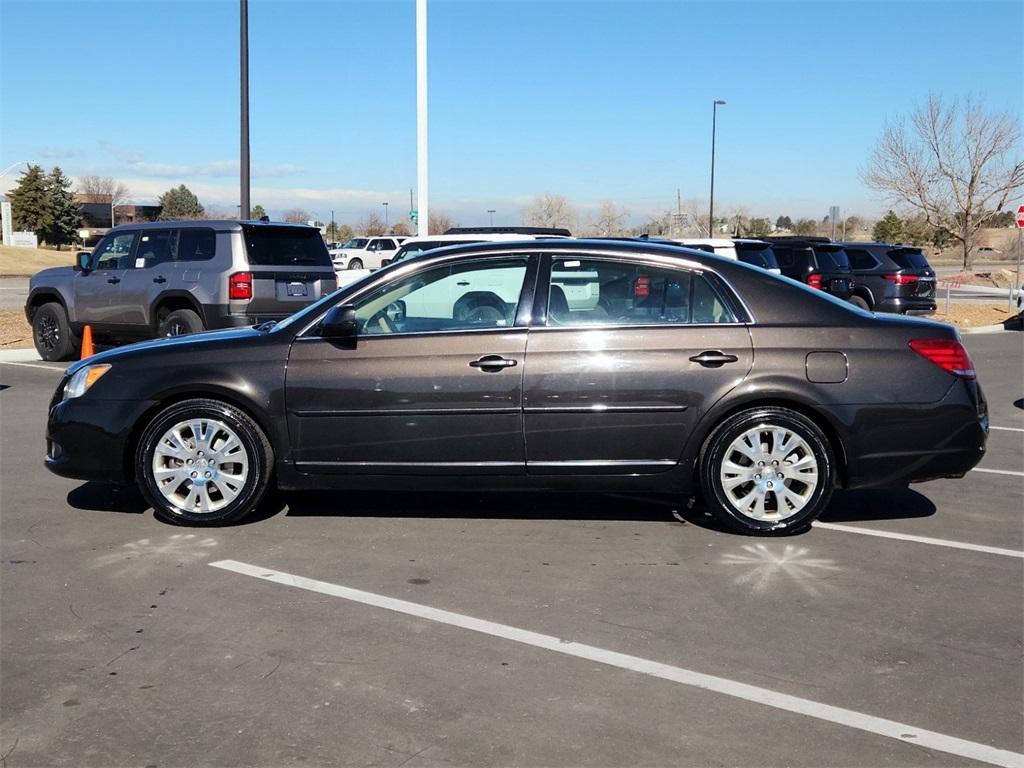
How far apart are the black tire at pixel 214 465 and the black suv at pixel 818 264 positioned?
1758 cm

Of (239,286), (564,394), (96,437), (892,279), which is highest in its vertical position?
(892,279)

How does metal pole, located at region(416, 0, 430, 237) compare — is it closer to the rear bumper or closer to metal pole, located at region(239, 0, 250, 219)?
metal pole, located at region(239, 0, 250, 219)

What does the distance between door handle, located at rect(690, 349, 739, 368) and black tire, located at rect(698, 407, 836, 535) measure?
31cm

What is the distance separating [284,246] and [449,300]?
7.60m

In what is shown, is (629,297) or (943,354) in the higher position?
(629,297)

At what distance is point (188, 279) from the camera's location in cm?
1316

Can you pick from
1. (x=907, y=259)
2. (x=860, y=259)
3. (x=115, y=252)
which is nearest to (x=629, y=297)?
(x=115, y=252)

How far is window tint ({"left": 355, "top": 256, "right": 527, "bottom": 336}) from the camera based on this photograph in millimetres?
6312

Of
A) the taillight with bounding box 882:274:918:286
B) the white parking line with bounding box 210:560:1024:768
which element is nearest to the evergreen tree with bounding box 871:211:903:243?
the taillight with bounding box 882:274:918:286

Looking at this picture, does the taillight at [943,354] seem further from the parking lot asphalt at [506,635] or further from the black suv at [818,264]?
the black suv at [818,264]

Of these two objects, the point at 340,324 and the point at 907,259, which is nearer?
the point at 340,324

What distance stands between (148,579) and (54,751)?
6.16 feet

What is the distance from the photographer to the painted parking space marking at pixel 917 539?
5.97 m

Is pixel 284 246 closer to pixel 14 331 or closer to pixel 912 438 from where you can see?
pixel 14 331
